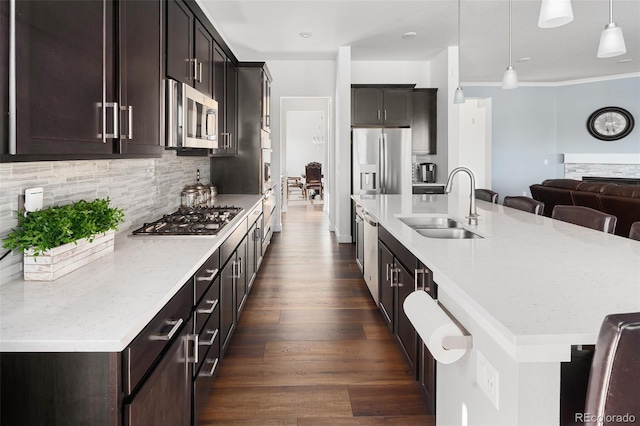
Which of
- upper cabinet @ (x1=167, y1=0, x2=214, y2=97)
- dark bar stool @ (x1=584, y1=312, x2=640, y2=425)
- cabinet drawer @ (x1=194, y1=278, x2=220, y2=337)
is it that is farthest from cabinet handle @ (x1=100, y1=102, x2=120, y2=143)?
dark bar stool @ (x1=584, y1=312, x2=640, y2=425)

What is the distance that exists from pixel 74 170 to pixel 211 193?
2.66 metres

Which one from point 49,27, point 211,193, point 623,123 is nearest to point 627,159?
point 623,123

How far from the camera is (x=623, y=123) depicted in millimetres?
8703

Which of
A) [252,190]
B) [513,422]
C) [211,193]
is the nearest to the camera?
[513,422]

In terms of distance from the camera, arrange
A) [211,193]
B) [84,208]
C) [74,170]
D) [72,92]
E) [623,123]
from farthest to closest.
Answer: [623,123]
[211,193]
[74,170]
[84,208]
[72,92]

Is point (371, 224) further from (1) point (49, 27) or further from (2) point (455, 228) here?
(1) point (49, 27)

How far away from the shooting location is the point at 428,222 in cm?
312

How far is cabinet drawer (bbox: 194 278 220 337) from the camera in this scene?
6.01ft

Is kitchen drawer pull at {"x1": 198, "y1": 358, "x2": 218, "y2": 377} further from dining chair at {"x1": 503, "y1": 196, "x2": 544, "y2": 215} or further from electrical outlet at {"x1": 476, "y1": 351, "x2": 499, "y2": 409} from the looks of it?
dining chair at {"x1": 503, "y1": 196, "x2": 544, "y2": 215}

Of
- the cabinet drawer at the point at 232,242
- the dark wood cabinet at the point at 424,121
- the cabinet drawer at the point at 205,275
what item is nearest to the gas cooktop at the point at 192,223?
the cabinet drawer at the point at 232,242

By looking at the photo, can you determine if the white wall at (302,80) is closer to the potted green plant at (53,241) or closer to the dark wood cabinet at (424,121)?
the dark wood cabinet at (424,121)

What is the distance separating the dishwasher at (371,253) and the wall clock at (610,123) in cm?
721

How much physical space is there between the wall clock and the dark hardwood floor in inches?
281

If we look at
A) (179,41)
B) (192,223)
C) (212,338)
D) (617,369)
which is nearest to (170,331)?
(212,338)
